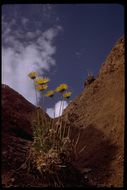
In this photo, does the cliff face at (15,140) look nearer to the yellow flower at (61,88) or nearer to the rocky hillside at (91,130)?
the rocky hillside at (91,130)

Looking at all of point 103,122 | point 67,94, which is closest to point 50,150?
point 67,94

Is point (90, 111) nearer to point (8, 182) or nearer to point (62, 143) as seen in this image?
point (62, 143)

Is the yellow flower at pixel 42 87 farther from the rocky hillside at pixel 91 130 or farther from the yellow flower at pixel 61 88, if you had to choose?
the rocky hillside at pixel 91 130

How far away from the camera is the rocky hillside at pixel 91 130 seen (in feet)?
17.8

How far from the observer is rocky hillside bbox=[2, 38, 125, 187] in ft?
17.8

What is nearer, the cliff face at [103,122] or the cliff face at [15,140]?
the cliff face at [15,140]

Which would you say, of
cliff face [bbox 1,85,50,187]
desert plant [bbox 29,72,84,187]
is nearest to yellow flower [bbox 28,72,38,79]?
desert plant [bbox 29,72,84,187]

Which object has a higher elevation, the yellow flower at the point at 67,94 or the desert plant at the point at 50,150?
the yellow flower at the point at 67,94

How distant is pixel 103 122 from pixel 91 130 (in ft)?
1.06

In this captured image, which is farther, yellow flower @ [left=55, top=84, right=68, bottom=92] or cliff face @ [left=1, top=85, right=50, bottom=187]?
yellow flower @ [left=55, top=84, right=68, bottom=92]

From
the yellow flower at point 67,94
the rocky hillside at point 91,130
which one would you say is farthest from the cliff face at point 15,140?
the yellow flower at point 67,94

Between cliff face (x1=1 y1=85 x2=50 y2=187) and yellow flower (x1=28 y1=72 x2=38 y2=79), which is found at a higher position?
yellow flower (x1=28 y1=72 x2=38 y2=79)

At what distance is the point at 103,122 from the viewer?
7.75m

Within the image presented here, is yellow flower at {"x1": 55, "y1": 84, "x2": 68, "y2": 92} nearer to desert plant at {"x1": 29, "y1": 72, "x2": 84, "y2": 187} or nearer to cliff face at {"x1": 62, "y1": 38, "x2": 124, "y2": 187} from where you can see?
desert plant at {"x1": 29, "y1": 72, "x2": 84, "y2": 187}
